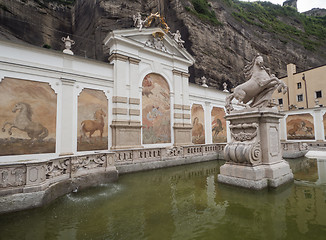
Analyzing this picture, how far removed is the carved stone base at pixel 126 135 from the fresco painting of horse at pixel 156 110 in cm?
67

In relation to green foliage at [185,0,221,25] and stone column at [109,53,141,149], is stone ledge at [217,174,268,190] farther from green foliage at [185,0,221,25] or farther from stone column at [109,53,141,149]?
green foliage at [185,0,221,25]

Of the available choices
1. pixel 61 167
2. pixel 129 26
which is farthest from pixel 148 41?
pixel 129 26

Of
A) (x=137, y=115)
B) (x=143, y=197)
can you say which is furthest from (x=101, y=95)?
(x=143, y=197)

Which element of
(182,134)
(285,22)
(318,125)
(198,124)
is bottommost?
(182,134)

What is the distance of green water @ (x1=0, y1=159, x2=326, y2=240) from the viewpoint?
9.41ft

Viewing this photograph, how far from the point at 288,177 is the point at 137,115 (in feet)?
28.3

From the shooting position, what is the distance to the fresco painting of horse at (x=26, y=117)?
773cm

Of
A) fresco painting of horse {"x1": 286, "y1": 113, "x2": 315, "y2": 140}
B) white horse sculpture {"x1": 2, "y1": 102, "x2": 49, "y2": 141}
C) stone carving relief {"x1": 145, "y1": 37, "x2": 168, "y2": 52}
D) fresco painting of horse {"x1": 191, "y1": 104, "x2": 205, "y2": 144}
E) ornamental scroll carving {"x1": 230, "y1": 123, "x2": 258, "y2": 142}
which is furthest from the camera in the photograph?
fresco painting of horse {"x1": 286, "y1": 113, "x2": 315, "y2": 140}

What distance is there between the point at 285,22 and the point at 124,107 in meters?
49.9

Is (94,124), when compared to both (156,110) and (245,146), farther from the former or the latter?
(245,146)

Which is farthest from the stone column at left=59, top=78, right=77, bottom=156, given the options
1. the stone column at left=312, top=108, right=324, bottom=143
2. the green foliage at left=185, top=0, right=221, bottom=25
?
the green foliage at left=185, top=0, right=221, bottom=25

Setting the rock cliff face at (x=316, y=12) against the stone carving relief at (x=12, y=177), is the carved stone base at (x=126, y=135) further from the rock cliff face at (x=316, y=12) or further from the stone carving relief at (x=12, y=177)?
the rock cliff face at (x=316, y=12)

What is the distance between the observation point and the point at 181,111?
1396 cm

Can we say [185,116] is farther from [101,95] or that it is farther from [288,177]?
[288,177]
